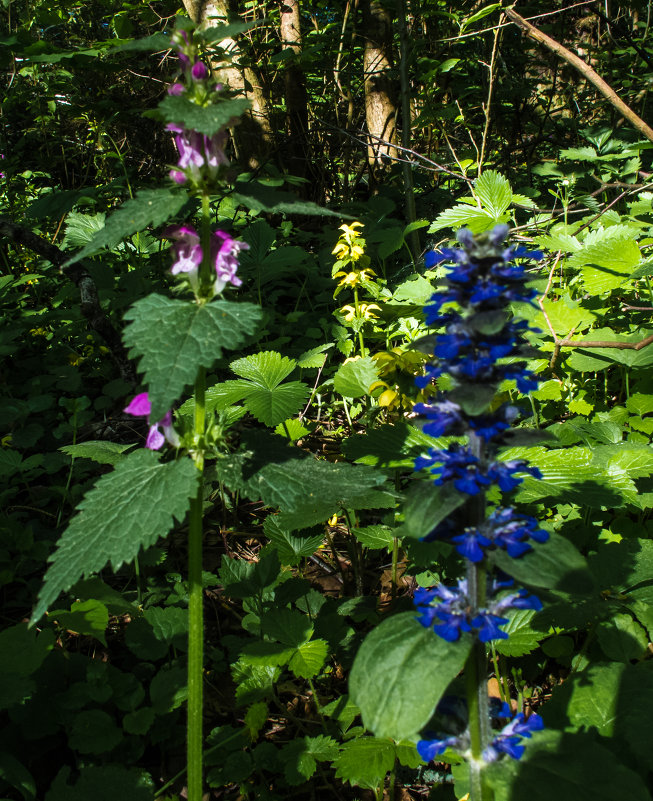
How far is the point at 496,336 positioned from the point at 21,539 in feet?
7.55

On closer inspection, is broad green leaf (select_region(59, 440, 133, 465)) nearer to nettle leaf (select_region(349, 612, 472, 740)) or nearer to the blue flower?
nettle leaf (select_region(349, 612, 472, 740))

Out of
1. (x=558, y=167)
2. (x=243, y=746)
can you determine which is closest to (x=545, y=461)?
(x=243, y=746)

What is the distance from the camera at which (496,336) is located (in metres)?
0.98

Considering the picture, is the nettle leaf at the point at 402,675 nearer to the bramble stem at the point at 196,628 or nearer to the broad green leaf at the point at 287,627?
the bramble stem at the point at 196,628

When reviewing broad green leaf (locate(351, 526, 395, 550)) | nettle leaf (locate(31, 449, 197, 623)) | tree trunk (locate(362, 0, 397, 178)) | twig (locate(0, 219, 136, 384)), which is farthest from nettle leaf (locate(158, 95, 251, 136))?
tree trunk (locate(362, 0, 397, 178))

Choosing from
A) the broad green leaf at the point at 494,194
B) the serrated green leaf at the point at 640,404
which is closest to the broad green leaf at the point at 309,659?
the serrated green leaf at the point at 640,404

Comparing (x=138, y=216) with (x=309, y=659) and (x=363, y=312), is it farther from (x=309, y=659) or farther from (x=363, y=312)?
(x=363, y=312)

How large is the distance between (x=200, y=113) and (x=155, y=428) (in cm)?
66

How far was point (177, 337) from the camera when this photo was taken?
43.4 inches

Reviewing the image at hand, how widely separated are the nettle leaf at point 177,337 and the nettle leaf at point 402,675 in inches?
21.5

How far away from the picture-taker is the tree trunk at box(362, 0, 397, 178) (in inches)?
225

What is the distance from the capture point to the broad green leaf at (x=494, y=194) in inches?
128

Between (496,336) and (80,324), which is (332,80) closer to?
(80,324)

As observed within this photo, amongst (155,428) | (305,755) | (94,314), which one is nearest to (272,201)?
(155,428)
